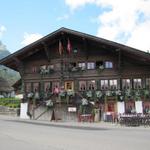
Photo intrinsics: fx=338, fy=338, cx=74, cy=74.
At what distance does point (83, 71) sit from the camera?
3566 cm

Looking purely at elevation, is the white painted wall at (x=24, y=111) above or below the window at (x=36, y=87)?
below

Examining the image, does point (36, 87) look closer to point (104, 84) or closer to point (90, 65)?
point (90, 65)

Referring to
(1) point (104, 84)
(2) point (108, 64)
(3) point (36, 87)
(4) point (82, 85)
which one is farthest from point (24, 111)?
(2) point (108, 64)

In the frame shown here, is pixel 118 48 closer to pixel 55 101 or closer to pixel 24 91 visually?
pixel 55 101

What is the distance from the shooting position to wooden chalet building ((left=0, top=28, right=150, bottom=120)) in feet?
109

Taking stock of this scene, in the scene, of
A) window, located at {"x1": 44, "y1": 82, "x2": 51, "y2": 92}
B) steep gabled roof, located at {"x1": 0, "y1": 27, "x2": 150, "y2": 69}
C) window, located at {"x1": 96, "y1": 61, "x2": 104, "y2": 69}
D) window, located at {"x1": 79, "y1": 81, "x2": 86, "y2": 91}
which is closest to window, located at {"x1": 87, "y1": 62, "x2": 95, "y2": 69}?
window, located at {"x1": 96, "y1": 61, "x2": 104, "y2": 69}

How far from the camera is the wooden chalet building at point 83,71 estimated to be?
109 ft

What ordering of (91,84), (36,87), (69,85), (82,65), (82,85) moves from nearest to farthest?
(91,84)
(82,85)
(82,65)
(69,85)
(36,87)

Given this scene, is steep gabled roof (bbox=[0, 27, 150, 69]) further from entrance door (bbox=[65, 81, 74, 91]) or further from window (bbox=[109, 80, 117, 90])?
entrance door (bbox=[65, 81, 74, 91])

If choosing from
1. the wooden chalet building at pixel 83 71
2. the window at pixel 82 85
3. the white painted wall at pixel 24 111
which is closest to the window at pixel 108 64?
the wooden chalet building at pixel 83 71

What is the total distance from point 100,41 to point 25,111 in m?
11.9

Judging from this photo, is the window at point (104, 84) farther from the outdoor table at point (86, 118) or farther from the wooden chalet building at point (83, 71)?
Result: the outdoor table at point (86, 118)

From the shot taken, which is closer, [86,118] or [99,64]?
[86,118]

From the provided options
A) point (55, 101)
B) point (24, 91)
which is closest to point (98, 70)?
point (55, 101)
